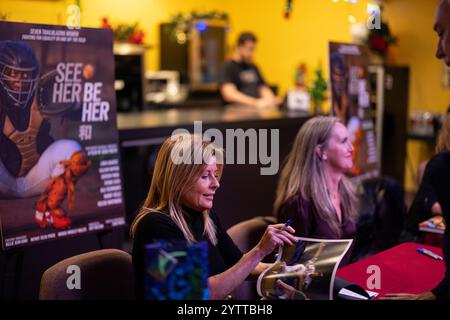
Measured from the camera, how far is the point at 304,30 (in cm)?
780

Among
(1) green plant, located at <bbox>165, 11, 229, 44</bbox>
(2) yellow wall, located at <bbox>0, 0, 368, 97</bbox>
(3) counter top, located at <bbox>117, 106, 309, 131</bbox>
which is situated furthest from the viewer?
(1) green plant, located at <bbox>165, 11, 229, 44</bbox>

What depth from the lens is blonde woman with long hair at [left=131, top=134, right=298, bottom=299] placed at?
157cm

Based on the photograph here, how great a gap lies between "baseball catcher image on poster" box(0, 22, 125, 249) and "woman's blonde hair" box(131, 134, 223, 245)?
791 millimetres

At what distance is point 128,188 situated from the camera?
4305mm

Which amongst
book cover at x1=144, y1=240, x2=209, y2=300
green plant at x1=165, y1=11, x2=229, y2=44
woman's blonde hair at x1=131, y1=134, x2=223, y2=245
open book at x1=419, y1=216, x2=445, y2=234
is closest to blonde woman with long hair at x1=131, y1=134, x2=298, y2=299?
woman's blonde hair at x1=131, y1=134, x2=223, y2=245

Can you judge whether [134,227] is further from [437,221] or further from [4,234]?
[437,221]

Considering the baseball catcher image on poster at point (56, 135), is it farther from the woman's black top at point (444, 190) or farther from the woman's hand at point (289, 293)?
the woman's black top at point (444, 190)

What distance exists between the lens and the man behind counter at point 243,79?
5555 mm

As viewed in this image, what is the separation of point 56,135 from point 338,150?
1.17m

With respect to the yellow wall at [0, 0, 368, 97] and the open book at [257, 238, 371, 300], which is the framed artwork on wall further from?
the open book at [257, 238, 371, 300]

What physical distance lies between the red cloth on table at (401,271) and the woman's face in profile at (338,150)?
1.35 ft
